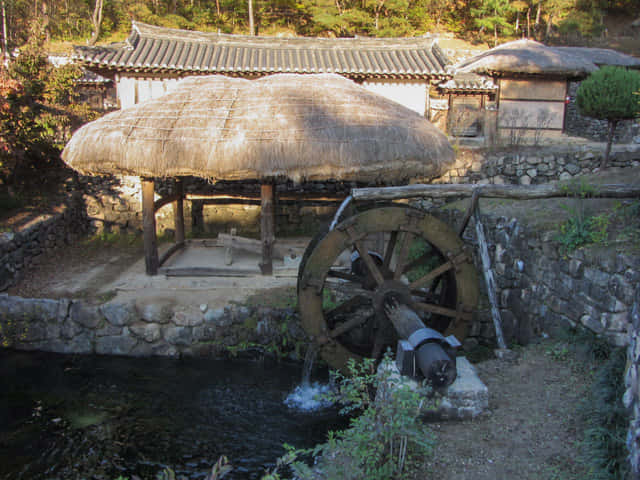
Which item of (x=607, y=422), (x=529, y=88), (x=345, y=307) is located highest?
(x=529, y=88)

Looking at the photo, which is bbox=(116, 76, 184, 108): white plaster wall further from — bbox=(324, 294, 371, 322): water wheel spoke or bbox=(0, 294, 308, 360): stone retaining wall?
bbox=(324, 294, 371, 322): water wheel spoke

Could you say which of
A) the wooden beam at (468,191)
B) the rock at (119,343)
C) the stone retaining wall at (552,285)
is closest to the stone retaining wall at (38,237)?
the rock at (119,343)

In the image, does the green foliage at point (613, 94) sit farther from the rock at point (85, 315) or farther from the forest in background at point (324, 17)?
the forest in background at point (324, 17)

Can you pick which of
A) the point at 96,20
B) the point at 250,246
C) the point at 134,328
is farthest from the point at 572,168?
the point at 96,20

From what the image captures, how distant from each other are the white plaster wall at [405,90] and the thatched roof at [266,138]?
3539 millimetres

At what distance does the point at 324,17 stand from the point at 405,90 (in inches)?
518

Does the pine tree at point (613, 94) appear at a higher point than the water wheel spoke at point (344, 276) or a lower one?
higher

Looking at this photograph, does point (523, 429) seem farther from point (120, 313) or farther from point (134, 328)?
point (120, 313)

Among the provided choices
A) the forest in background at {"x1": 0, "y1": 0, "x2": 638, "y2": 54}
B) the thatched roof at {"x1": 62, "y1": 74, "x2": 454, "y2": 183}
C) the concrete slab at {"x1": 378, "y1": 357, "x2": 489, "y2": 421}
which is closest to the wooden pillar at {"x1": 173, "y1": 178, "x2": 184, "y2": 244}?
the thatched roof at {"x1": 62, "y1": 74, "x2": 454, "y2": 183}

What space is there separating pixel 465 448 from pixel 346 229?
2046 mm

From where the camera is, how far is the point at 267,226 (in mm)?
6266

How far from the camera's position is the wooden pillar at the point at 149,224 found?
244 inches

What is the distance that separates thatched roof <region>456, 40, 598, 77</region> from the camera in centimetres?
1054

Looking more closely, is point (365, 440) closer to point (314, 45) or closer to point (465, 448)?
point (465, 448)
